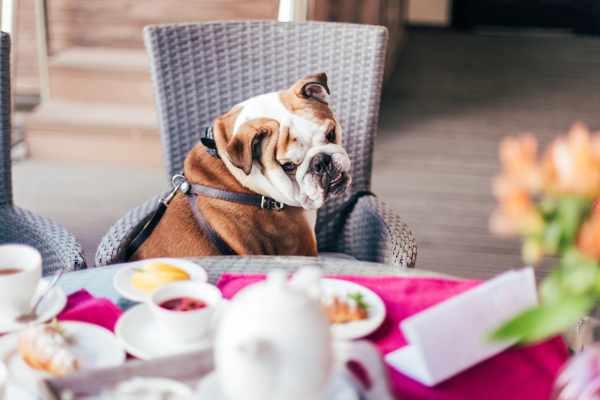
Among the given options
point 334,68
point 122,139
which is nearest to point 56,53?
point 122,139

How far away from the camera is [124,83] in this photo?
364 cm

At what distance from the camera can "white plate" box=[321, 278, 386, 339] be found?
821 millimetres

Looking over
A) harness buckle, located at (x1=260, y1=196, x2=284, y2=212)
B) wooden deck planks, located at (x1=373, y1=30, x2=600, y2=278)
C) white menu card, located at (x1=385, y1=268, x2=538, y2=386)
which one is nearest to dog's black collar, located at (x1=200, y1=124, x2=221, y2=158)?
harness buckle, located at (x1=260, y1=196, x2=284, y2=212)

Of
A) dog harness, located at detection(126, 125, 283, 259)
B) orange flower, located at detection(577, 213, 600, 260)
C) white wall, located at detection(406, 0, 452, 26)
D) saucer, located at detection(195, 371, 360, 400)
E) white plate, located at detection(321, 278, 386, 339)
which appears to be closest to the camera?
orange flower, located at detection(577, 213, 600, 260)

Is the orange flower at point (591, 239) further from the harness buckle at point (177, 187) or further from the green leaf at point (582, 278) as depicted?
the harness buckle at point (177, 187)

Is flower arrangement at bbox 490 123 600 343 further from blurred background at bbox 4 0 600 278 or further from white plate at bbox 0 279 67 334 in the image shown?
blurred background at bbox 4 0 600 278

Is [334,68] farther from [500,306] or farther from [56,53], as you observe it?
[56,53]

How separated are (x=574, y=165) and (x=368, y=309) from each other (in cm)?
49

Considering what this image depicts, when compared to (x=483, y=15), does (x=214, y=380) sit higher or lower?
lower

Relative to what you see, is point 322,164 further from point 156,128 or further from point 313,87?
point 156,128

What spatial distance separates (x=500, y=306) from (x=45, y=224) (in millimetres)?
1022

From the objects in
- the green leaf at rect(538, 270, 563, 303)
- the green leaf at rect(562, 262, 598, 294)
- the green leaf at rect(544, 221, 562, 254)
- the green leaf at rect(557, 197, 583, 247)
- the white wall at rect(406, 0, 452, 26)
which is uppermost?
the white wall at rect(406, 0, 452, 26)

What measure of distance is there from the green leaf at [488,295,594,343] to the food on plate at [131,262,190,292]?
57cm

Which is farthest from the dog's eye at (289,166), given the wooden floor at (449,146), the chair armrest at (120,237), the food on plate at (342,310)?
the wooden floor at (449,146)
